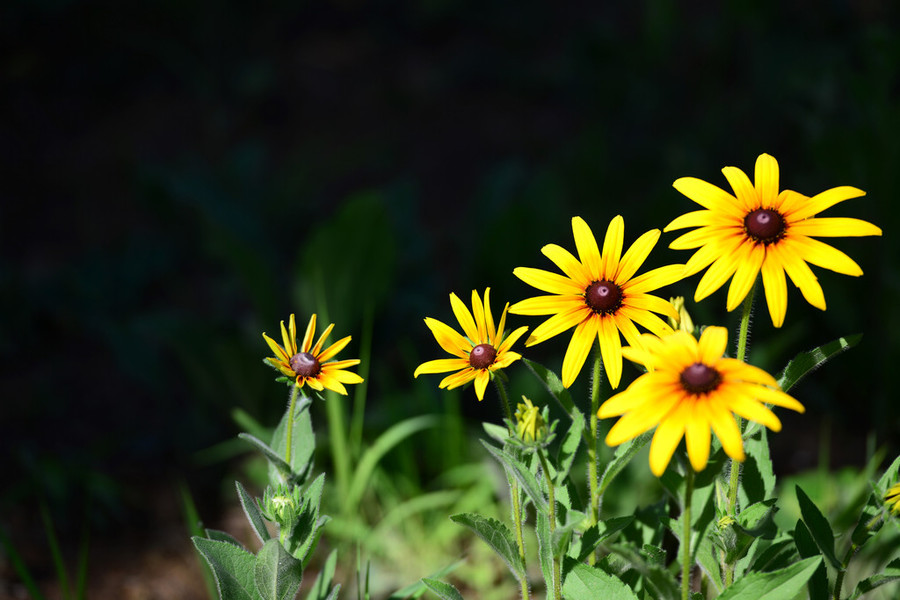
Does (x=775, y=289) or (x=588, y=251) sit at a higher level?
(x=588, y=251)

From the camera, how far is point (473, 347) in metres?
0.99

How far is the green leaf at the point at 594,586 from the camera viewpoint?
3.18ft

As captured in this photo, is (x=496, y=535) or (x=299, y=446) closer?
(x=496, y=535)

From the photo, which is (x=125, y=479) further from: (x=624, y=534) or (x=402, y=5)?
(x=402, y=5)

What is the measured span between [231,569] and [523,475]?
0.41 metres

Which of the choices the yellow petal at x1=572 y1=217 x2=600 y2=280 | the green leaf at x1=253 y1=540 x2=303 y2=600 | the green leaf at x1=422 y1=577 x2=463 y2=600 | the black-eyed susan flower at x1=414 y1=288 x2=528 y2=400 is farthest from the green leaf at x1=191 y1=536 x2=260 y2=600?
the yellow petal at x1=572 y1=217 x2=600 y2=280

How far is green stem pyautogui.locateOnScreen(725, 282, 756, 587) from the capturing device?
0.91 meters

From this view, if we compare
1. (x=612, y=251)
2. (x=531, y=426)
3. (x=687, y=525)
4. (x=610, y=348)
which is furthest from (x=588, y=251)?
(x=687, y=525)

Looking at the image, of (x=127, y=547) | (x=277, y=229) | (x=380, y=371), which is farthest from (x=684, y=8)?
(x=127, y=547)

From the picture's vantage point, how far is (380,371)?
96.1 inches

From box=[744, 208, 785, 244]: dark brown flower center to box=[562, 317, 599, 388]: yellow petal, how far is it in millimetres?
198

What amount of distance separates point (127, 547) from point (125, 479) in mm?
298

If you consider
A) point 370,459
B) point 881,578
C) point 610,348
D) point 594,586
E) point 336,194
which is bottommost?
point 881,578

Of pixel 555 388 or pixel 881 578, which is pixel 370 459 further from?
pixel 881 578
